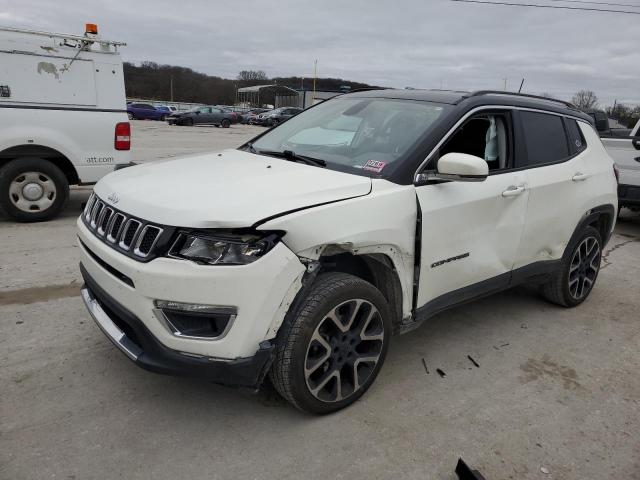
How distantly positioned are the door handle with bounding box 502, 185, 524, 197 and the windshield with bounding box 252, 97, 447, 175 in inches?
28.3

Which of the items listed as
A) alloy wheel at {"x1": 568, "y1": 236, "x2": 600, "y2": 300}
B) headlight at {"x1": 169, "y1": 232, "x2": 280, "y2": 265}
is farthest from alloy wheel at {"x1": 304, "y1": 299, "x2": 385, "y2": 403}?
alloy wheel at {"x1": 568, "y1": 236, "x2": 600, "y2": 300}

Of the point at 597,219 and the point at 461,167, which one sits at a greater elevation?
the point at 461,167

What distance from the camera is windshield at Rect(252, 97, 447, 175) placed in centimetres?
303

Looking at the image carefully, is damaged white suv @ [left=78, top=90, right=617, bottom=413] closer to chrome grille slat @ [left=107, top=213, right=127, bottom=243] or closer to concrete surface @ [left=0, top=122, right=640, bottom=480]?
chrome grille slat @ [left=107, top=213, right=127, bottom=243]

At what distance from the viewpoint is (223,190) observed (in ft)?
8.20

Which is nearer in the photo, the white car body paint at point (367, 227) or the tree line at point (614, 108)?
the white car body paint at point (367, 227)

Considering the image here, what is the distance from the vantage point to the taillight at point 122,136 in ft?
21.4

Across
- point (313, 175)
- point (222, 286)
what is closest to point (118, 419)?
point (222, 286)

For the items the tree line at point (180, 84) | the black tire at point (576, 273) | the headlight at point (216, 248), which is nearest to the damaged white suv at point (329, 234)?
the headlight at point (216, 248)

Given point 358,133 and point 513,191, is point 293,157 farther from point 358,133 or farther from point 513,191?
point 513,191

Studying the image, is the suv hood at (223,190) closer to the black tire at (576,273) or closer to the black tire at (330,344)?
the black tire at (330,344)

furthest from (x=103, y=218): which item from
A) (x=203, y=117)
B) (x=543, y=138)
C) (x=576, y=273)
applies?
(x=203, y=117)

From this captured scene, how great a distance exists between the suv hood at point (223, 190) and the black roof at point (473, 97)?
1.03 metres

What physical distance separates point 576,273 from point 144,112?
39644 mm
